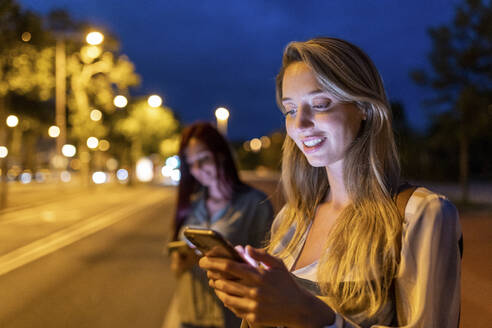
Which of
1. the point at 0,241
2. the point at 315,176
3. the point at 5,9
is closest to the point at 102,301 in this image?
the point at 0,241

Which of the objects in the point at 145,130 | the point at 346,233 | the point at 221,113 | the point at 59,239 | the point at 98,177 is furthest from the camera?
the point at 98,177

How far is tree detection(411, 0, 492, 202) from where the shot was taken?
14781 millimetres

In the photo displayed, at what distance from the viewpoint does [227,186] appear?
3391mm

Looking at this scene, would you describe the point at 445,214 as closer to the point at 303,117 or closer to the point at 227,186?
the point at 303,117

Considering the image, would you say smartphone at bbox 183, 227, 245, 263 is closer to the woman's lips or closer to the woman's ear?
the woman's lips

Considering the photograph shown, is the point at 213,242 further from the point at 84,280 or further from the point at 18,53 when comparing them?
the point at 18,53

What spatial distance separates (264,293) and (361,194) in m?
0.57

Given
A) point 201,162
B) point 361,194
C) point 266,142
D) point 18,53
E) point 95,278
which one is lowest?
point 95,278

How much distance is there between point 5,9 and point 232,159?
12.0 meters

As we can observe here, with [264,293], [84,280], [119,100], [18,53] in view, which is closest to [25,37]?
[18,53]

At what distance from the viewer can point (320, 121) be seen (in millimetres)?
1613

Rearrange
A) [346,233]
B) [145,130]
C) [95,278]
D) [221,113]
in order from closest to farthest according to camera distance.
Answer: [346,233] → [95,278] → [221,113] → [145,130]

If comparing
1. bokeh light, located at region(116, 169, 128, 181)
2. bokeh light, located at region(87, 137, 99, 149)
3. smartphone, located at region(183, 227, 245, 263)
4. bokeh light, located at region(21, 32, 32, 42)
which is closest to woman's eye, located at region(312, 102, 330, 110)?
smartphone, located at region(183, 227, 245, 263)

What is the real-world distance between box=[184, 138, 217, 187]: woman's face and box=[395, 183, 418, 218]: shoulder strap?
6.69 ft
